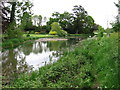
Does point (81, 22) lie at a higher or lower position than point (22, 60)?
higher

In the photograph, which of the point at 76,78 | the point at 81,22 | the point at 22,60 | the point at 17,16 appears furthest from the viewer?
the point at 81,22

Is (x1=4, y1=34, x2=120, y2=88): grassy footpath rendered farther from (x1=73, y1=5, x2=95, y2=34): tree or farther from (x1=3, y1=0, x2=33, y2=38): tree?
(x1=73, y1=5, x2=95, y2=34): tree

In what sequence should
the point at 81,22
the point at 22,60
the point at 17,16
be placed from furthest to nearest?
1. the point at 81,22
2. the point at 17,16
3. the point at 22,60

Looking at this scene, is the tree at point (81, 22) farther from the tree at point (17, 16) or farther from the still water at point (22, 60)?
the still water at point (22, 60)

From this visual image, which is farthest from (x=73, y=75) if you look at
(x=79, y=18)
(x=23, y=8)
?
(x=79, y=18)

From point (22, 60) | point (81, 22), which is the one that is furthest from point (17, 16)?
point (81, 22)

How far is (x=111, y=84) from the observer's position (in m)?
4.05

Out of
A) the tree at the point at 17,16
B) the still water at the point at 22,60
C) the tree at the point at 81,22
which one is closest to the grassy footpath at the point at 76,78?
the still water at the point at 22,60

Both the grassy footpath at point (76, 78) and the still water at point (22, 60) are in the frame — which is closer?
the grassy footpath at point (76, 78)

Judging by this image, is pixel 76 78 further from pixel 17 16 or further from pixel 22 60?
pixel 17 16

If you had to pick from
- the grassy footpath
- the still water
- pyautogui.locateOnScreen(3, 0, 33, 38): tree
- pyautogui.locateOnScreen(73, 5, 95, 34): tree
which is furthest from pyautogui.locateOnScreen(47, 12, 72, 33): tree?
the grassy footpath

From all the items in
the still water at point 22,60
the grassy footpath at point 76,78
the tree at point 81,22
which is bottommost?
the still water at point 22,60

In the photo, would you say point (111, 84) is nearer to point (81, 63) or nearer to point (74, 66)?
point (74, 66)

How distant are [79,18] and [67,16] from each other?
435 cm
